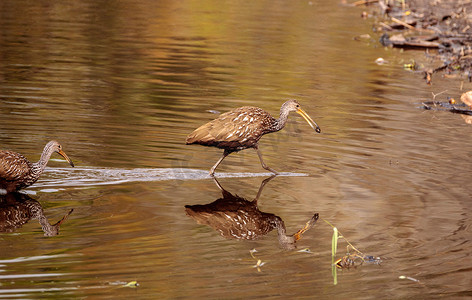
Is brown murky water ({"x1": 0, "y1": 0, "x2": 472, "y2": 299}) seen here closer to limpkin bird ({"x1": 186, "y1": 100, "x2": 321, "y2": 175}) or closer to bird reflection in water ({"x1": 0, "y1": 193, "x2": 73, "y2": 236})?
bird reflection in water ({"x1": 0, "y1": 193, "x2": 73, "y2": 236})

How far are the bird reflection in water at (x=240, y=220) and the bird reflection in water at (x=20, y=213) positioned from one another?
62.3 inches

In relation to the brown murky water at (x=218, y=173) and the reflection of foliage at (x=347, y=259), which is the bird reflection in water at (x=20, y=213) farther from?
the reflection of foliage at (x=347, y=259)

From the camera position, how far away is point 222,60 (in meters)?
24.1

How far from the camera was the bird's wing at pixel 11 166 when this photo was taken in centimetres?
1072

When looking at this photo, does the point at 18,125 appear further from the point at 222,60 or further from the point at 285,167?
the point at 222,60

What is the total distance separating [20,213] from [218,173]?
3430 mm

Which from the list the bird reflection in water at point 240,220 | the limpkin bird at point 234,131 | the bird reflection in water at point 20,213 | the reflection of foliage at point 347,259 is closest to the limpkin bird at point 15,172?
the bird reflection in water at point 20,213

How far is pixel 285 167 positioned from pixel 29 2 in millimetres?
27523

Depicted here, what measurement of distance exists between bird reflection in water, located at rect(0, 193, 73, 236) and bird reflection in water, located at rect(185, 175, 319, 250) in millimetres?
1583

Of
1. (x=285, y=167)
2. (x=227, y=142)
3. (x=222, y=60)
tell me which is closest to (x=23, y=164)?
(x=227, y=142)

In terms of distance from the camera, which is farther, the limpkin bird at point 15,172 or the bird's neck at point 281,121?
the bird's neck at point 281,121

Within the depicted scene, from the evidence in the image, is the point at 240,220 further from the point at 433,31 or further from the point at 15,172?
the point at 433,31

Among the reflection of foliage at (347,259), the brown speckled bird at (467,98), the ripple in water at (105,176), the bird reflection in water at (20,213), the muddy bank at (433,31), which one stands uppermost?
the reflection of foliage at (347,259)

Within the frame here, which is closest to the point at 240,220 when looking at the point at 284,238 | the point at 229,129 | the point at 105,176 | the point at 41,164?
the point at 284,238
